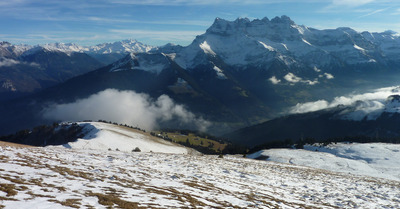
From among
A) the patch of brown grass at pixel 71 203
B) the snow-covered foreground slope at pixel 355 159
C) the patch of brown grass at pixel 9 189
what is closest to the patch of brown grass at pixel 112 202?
the patch of brown grass at pixel 71 203

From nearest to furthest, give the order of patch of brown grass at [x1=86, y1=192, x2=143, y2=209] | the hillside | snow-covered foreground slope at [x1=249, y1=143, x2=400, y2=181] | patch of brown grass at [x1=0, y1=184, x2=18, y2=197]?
patch of brown grass at [x1=0, y1=184, x2=18, y2=197], patch of brown grass at [x1=86, y1=192, x2=143, y2=209], snow-covered foreground slope at [x1=249, y1=143, x2=400, y2=181], the hillside

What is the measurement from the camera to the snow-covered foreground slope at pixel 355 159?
242ft

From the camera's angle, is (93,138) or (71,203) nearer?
(71,203)

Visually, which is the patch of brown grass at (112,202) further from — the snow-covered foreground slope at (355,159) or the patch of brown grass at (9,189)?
the snow-covered foreground slope at (355,159)

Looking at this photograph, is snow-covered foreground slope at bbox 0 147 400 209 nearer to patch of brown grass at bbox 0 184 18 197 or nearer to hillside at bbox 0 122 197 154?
patch of brown grass at bbox 0 184 18 197

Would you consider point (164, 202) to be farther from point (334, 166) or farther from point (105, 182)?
point (334, 166)

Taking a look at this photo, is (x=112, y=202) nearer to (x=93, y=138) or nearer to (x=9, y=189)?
(x=9, y=189)

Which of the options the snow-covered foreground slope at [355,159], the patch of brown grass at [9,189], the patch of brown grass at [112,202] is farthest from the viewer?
the snow-covered foreground slope at [355,159]

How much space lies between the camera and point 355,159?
304ft

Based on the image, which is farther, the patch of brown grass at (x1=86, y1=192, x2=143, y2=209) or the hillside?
the hillside

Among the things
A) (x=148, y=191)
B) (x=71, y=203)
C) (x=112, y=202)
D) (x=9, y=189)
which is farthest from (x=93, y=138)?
(x=71, y=203)

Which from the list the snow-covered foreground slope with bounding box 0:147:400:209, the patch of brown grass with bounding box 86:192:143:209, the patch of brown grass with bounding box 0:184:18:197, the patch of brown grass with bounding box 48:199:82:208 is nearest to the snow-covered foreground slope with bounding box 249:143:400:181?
the snow-covered foreground slope with bounding box 0:147:400:209

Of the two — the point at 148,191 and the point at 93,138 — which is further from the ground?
the point at 148,191

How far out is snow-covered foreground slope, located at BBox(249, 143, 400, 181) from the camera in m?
73.8
